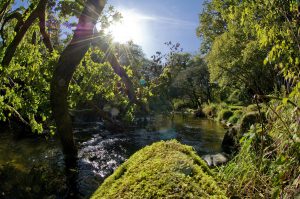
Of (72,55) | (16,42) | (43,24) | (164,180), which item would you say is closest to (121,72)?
(72,55)

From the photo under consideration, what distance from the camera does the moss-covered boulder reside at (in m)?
2.74

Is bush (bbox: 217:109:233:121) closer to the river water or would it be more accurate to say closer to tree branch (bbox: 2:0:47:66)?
the river water

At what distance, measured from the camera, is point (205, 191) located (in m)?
2.80

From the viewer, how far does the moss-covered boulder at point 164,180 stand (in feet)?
Answer: 8.98

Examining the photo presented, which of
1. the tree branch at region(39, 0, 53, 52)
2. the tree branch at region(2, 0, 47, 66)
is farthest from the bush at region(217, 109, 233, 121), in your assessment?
the tree branch at region(2, 0, 47, 66)

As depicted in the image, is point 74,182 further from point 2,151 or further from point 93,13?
point 2,151

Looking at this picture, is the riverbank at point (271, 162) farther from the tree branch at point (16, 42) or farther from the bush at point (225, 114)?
the bush at point (225, 114)

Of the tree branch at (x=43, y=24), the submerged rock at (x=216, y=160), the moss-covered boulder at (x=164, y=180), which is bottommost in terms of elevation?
the submerged rock at (x=216, y=160)

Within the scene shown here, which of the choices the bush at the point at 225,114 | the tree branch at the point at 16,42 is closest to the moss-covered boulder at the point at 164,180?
the tree branch at the point at 16,42

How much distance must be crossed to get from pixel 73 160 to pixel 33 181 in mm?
2502

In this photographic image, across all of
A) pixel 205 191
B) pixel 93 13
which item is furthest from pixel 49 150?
pixel 205 191

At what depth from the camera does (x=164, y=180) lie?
289 centimetres

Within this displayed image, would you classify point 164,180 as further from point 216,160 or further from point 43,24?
point 43,24

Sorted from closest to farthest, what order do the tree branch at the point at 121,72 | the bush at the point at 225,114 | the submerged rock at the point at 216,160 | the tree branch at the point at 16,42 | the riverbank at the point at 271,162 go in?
the riverbank at the point at 271,162 < the tree branch at the point at 16,42 < the tree branch at the point at 121,72 < the submerged rock at the point at 216,160 < the bush at the point at 225,114
